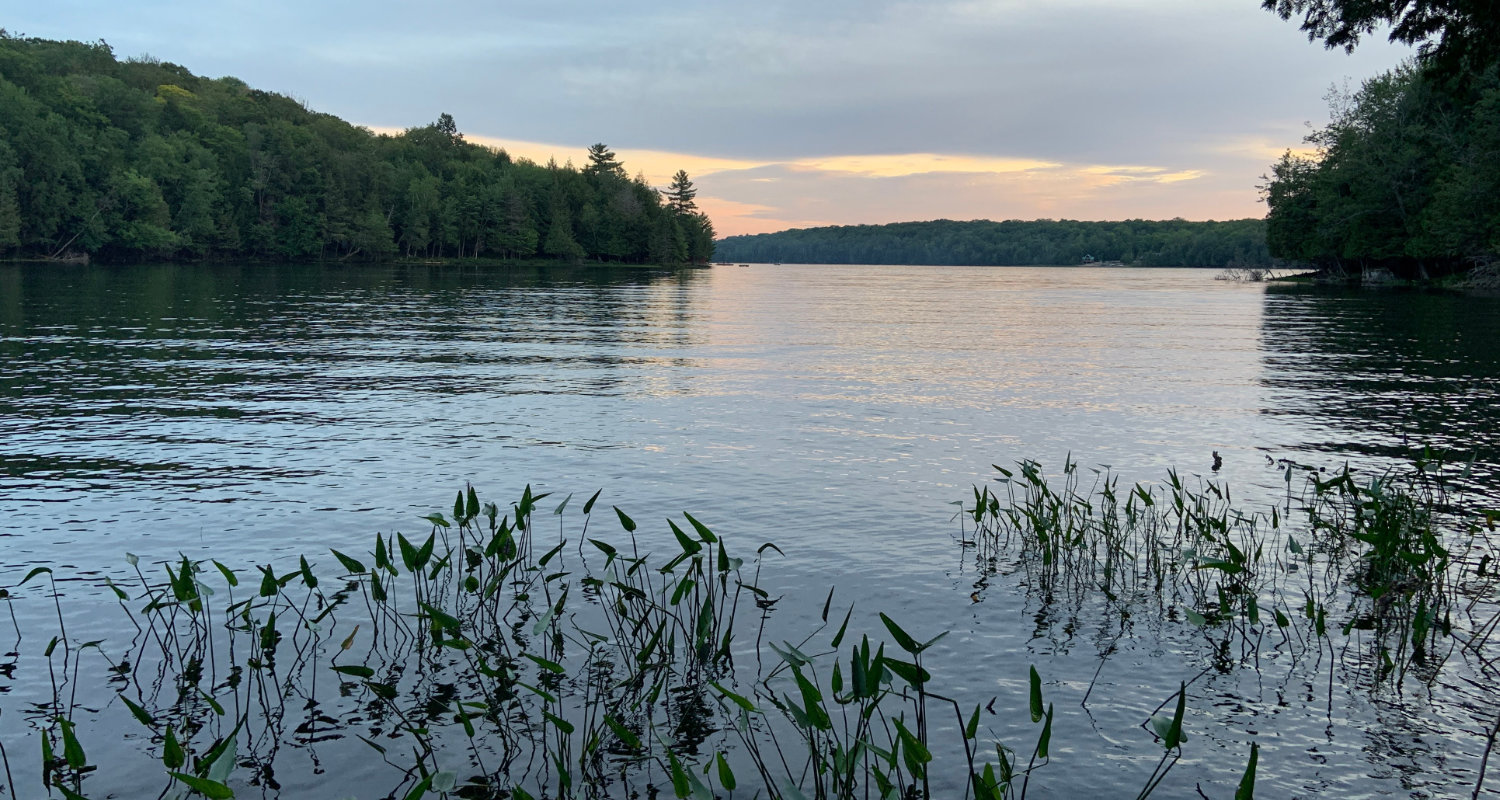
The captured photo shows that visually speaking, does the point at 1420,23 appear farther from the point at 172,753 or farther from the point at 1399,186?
the point at 1399,186

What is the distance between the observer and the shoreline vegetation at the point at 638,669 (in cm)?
695

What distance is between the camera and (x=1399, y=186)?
96500mm

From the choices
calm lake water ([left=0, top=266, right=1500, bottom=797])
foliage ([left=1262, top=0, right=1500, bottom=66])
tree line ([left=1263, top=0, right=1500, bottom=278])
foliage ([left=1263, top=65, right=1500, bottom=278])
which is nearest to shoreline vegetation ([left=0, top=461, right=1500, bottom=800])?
calm lake water ([left=0, top=266, right=1500, bottom=797])

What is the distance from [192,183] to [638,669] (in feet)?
534

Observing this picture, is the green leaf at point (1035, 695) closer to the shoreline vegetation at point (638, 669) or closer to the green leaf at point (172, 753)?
the shoreline vegetation at point (638, 669)

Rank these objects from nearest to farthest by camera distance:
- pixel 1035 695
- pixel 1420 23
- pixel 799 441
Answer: pixel 1035 695 → pixel 1420 23 → pixel 799 441

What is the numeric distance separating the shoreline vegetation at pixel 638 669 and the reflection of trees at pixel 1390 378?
10.0 meters

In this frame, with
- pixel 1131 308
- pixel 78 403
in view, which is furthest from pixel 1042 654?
pixel 1131 308

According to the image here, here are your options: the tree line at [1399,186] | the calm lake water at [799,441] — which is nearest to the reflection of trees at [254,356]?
the calm lake water at [799,441]

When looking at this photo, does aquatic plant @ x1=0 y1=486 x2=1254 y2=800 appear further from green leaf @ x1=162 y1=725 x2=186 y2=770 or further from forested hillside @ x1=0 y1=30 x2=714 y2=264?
forested hillside @ x1=0 y1=30 x2=714 y2=264

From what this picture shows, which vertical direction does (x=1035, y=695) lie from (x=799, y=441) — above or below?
above

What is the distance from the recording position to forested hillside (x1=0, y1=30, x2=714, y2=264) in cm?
12825

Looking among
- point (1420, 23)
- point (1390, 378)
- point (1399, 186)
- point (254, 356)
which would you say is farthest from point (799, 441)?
point (1399, 186)

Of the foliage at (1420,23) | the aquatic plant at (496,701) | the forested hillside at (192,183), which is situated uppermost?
the forested hillside at (192,183)
